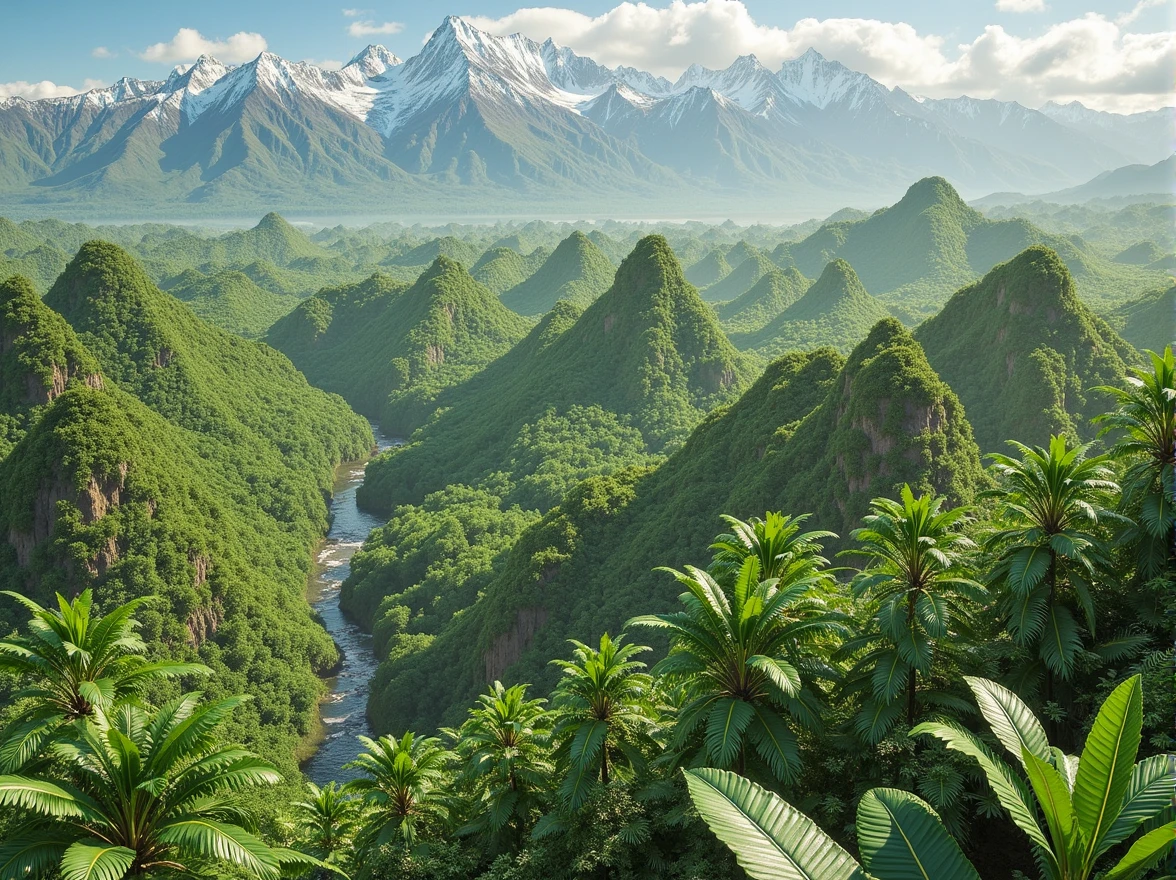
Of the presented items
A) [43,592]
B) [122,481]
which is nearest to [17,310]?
[122,481]

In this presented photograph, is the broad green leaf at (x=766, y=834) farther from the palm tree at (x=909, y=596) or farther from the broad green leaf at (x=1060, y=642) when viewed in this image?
the broad green leaf at (x=1060, y=642)

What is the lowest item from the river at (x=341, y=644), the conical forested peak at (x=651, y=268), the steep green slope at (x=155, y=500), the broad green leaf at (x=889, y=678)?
the river at (x=341, y=644)

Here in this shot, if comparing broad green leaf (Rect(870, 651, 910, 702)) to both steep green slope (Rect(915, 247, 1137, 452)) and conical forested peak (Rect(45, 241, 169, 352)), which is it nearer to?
steep green slope (Rect(915, 247, 1137, 452))

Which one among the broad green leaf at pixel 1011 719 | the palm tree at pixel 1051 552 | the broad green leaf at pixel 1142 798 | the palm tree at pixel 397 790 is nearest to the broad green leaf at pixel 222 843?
the palm tree at pixel 397 790

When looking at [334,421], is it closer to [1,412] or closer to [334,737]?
[1,412]

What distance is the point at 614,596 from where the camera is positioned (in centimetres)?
7769

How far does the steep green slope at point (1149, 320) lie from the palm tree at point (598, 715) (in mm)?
142458

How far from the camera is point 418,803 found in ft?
105

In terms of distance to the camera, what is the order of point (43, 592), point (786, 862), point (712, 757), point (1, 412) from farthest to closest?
1. point (1, 412)
2. point (43, 592)
3. point (712, 757)
4. point (786, 862)

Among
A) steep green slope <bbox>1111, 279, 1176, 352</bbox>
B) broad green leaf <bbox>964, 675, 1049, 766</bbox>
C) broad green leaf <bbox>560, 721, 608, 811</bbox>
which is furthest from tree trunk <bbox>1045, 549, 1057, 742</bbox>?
steep green slope <bbox>1111, 279, 1176, 352</bbox>

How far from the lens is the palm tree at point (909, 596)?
2331 centimetres

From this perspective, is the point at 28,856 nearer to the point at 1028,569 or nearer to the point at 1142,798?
the point at 1142,798

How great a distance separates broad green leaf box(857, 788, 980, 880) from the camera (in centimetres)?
1065

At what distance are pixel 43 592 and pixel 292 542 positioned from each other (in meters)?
41.4
